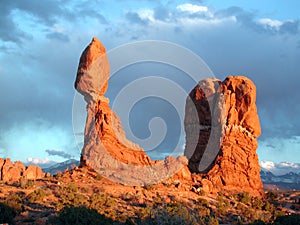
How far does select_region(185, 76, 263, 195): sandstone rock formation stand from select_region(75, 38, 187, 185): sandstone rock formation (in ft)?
11.1

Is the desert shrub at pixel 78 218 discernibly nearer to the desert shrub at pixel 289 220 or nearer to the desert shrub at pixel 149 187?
the desert shrub at pixel 289 220

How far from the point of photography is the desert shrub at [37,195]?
104 feet

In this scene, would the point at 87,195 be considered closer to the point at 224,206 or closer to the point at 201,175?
the point at 224,206

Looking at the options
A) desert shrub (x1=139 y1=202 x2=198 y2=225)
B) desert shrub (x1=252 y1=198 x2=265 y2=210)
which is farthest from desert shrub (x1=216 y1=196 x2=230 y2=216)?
desert shrub (x1=139 y1=202 x2=198 y2=225)

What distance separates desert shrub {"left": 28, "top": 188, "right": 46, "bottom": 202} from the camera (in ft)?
104

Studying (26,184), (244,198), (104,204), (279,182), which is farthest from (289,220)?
(279,182)

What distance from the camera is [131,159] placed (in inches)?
1667

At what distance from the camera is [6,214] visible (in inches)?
1062

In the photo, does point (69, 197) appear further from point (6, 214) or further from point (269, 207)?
point (269, 207)

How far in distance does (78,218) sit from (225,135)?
78.6 feet

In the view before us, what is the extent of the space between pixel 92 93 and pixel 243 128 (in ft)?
50.9

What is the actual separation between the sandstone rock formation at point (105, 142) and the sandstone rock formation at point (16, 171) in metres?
4.37

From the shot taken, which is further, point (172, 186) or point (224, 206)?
point (172, 186)

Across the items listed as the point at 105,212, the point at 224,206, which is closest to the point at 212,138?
the point at 224,206
